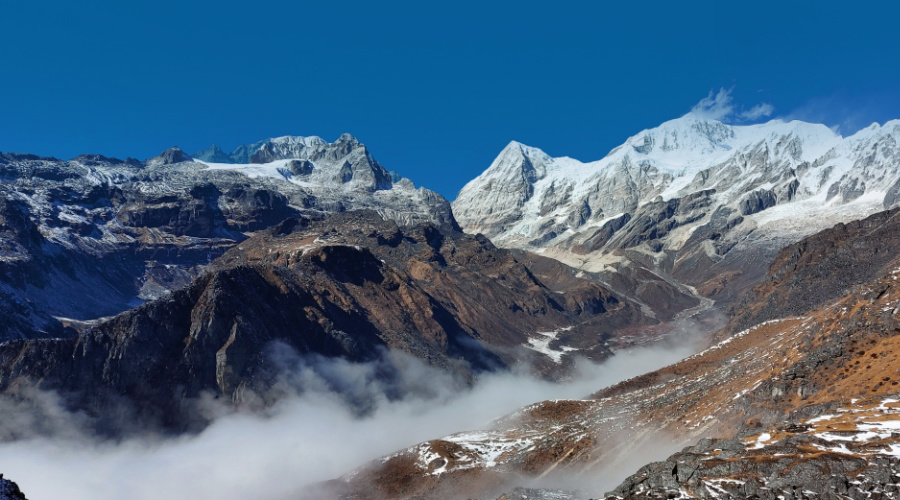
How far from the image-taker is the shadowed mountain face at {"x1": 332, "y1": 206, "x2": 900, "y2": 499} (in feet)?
180

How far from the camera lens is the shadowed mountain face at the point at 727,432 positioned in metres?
54.8

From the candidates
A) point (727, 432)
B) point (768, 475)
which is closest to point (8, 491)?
point (768, 475)

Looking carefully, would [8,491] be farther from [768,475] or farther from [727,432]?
[727,432]

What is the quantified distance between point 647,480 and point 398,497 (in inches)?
3353

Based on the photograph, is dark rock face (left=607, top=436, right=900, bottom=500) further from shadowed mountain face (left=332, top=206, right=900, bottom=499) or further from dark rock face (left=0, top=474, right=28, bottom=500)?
dark rock face (left=0, top=474, right=28, bottom=500)

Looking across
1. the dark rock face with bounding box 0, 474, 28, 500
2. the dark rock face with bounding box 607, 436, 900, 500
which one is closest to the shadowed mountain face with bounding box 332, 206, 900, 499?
the dark rock face with bounding box 607, 436, 900, 500

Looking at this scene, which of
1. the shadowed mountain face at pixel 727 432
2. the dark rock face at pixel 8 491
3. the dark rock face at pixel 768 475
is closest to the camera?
the dark rock face at pixel 8 491

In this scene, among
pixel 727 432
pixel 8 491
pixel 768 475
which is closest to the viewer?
pixel 8 491

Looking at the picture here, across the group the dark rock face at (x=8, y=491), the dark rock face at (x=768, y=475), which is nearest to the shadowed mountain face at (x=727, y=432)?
the dark rock face at (x=768, y=475)

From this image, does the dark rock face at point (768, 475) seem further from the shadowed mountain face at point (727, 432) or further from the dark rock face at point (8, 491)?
the dark rock face at point (8, 491)

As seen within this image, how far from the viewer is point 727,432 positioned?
104 metres

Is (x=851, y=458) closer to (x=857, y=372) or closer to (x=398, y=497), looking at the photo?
(x=857, y=372)

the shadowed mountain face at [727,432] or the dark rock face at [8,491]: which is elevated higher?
the dark rock face at [8,491]

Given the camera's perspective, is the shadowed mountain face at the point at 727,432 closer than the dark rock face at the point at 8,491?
No
